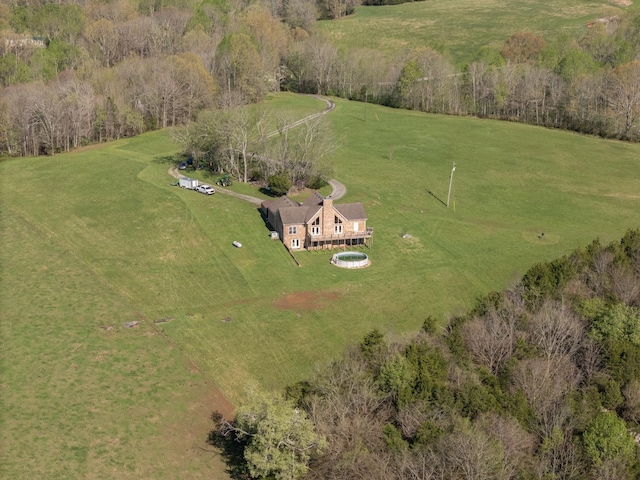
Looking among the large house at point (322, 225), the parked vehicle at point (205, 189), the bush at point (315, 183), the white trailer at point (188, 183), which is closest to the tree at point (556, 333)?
the large house at point (322, 225)

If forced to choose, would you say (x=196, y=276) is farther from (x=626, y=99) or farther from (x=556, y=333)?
(x=626, y=99)

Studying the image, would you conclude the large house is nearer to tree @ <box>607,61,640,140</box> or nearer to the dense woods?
the dense woods

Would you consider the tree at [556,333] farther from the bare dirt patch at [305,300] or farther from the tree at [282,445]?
the bare dirt patch at [305,300]

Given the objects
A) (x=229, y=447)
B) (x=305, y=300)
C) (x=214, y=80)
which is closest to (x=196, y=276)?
(x=305, y=300)

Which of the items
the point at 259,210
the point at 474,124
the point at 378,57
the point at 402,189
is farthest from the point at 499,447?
the point at 378,57

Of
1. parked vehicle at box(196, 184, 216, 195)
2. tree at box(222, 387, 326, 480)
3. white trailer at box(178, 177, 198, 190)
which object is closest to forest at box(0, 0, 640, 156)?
white trailer at box(178, 177, 198, 190)
